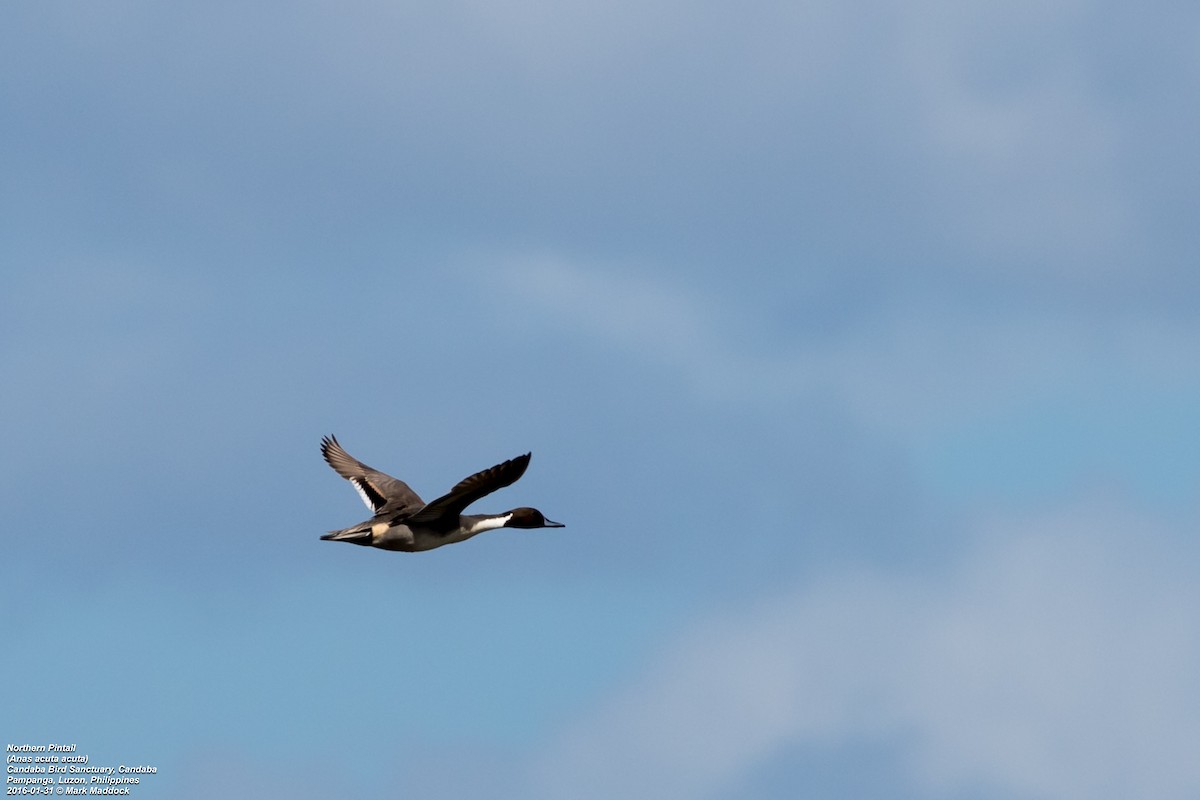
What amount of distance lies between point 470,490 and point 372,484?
24.5 ft

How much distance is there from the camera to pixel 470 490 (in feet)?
125

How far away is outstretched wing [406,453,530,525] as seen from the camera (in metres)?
36.3

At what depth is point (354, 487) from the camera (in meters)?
45.6

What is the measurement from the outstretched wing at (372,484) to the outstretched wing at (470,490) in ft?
4.16

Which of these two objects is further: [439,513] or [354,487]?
[354,487]

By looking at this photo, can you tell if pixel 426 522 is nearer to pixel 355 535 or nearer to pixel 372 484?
pixel 355 535

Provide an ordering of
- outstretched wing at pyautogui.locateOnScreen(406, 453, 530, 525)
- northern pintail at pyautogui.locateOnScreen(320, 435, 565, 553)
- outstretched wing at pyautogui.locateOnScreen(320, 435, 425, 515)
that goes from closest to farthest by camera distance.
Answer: outstretched wing at pyautogui.locateOnScreen(406, 453, 530, 525)
northern pintail at pyautogui.locateOnScreen(320, 435, 565, 553)
outstretched wing at pyautogui.locateOnScreen(320, 435, 425, 515)

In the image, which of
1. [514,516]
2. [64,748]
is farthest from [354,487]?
[64,748]

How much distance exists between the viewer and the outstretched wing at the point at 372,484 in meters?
43.0

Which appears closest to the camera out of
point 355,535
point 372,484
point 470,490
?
point 470,490

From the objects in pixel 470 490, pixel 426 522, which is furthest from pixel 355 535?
pixel 470 490

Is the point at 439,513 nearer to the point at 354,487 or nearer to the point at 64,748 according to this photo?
the point at 354,487

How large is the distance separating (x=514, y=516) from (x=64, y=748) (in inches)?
418

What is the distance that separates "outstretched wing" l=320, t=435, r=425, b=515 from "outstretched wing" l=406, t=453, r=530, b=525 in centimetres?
127
